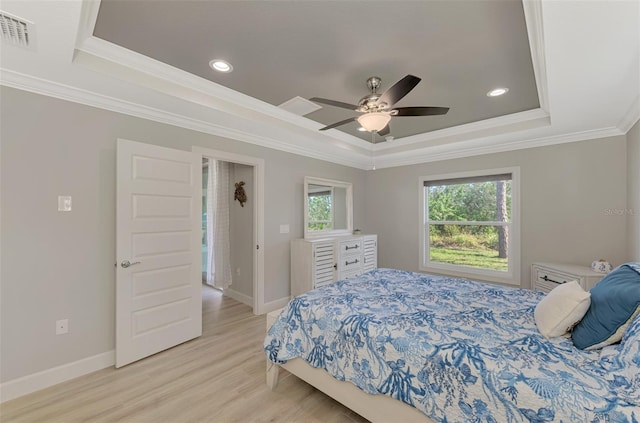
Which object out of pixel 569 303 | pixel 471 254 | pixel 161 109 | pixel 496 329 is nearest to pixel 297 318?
pixel 496 329

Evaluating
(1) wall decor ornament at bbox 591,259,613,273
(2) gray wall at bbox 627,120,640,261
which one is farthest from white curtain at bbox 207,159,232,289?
(2) gray wall at bbox 627,120,640,261

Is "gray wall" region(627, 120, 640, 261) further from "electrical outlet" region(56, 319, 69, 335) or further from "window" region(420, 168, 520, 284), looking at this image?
"electrical outlet" region(56, 319, 69, 335)

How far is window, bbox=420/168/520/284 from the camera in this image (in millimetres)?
3908

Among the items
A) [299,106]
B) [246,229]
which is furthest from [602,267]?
[246,229]

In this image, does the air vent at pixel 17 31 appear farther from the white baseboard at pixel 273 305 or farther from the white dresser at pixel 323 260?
the white baseboard at pixel 273 305

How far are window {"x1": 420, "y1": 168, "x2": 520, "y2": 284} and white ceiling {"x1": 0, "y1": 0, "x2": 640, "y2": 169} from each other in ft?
3.39

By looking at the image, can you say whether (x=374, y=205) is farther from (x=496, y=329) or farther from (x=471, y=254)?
(x=496, y=329)

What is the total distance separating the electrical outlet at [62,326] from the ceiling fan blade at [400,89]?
3.19 m

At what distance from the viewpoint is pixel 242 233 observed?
430cm

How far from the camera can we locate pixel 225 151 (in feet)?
11.1

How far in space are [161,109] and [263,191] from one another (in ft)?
5.01

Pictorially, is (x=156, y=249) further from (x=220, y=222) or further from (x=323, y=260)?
(x=323, y=260)

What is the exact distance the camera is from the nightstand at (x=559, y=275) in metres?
2.83

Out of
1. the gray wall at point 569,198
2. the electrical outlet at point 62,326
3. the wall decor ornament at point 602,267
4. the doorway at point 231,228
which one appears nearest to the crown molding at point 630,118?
the gray wall at point 569,198
